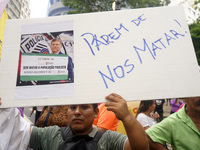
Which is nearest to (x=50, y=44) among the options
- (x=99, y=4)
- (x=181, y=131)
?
(x=181, y=131)

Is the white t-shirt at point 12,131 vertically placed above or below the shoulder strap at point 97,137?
above

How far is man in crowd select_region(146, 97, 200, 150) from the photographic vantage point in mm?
1416

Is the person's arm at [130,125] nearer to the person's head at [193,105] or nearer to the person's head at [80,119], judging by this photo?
the person's head at [80,119]

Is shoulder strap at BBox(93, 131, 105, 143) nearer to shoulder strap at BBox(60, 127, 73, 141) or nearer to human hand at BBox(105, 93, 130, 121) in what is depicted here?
shoulder strap at BBox(60, 127, 73, 141)

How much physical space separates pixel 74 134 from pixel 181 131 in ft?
3.29

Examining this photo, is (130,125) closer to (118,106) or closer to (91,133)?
(118,106)

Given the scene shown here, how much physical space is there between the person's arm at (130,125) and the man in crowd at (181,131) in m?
0.42

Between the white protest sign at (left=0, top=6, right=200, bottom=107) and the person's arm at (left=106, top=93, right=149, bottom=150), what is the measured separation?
0.07 m

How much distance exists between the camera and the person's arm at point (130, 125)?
3.66 feet

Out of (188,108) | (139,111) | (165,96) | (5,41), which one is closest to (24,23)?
(5,41)

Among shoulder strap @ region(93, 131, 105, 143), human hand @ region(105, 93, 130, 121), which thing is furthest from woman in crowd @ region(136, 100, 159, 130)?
human hand @ region(105, 93, 130, 121)

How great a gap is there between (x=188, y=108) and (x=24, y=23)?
5.91 ft

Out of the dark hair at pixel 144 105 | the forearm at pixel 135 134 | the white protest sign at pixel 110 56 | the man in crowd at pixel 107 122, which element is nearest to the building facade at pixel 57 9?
the dark hair at pixel 144 105

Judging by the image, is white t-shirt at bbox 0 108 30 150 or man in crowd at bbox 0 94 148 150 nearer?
man in crowd at bbox 0 94 148 150
